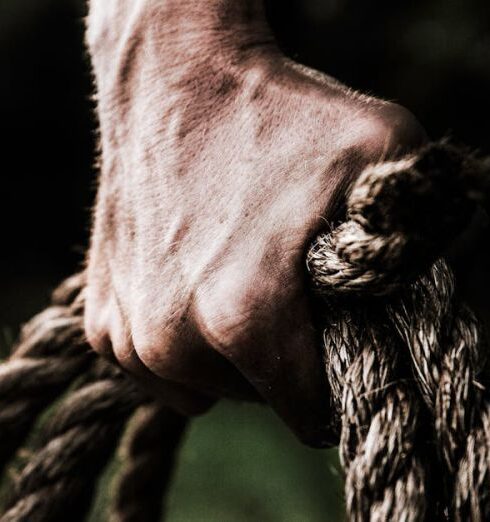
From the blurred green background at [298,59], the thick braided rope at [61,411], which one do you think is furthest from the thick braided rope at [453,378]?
the blurred green background at [298,59]

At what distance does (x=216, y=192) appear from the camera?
25.3 inches

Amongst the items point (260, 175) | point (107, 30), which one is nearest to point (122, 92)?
point (107, 30)

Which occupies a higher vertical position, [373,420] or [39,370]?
[373,420]

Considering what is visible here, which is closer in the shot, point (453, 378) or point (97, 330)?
point (453, 378)

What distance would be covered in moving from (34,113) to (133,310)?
4.80 feet

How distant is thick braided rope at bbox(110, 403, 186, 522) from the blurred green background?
0.85 ft

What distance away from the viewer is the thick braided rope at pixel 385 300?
505 mm

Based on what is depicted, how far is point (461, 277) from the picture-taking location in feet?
2.42

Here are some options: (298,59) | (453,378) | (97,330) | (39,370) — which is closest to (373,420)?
(453,378)

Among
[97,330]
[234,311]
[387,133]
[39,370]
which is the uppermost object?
[387,133]

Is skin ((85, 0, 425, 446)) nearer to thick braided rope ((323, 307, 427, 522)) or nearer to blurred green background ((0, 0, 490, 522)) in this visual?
thick braided rope ((323, 307, 427, 522))

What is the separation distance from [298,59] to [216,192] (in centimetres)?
101

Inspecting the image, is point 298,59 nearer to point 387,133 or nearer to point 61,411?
point 61,411

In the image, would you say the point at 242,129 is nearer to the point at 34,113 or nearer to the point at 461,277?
the point at 461,277
